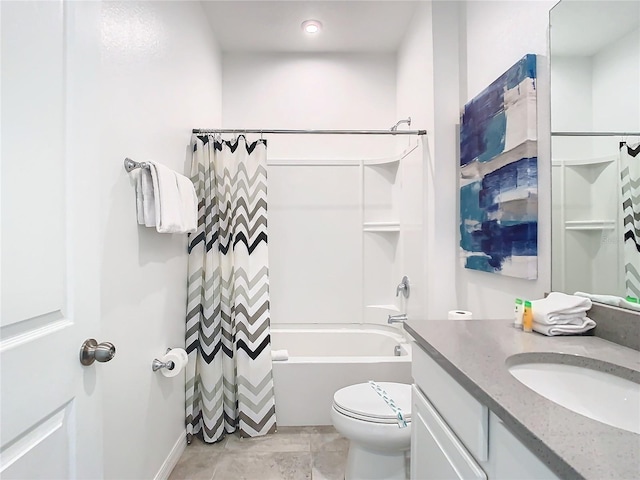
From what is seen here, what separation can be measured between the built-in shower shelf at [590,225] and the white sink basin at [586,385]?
0.44 metres

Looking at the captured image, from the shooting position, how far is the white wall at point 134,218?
1.21m

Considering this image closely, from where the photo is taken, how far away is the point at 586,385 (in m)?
0.84

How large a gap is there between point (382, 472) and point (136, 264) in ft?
4.65

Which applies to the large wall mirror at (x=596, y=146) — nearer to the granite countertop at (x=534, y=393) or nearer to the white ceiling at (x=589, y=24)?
the white ceiling at (x=589, y=24)

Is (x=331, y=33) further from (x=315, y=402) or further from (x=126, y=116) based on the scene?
(x=315, y=402)

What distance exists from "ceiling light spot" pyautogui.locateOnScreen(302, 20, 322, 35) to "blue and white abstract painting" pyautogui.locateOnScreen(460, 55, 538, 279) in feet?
4.72

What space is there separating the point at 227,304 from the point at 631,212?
1.92 m

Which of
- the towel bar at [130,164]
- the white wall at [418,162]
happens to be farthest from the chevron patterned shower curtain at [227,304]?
the white wall at [418,162]

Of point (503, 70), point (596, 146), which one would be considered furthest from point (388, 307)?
point (596, 146)

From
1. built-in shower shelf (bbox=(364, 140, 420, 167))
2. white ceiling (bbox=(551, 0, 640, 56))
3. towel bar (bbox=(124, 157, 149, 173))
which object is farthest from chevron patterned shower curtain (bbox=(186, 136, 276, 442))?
white ceiling (bbox=(551, 0, 640, 56))

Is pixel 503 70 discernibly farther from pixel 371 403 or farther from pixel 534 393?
pixel 371 403

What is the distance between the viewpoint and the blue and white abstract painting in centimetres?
138

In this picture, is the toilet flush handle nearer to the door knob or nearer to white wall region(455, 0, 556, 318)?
white wall region(455, 0, 556, 318)

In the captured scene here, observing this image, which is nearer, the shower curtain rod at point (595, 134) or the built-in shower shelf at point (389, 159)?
the shower curtain rod at point (595, 134)
